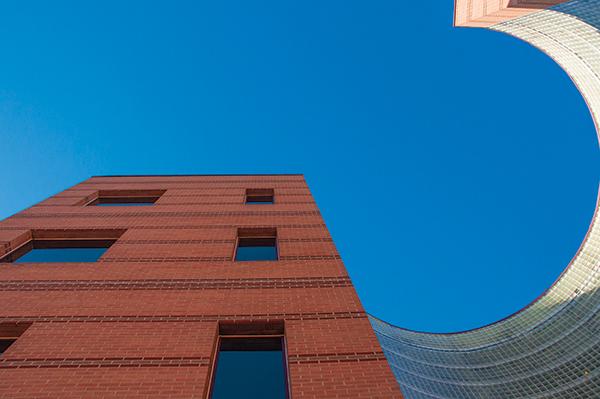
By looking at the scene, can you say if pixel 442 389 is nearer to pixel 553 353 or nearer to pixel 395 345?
pixel 395 345

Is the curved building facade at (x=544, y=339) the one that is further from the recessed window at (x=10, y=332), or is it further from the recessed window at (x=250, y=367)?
the recessed window at (x=10, y=332)

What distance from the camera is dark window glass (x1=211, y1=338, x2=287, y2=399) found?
220 inches

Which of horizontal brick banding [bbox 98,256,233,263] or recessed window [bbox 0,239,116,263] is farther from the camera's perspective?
recessed window [bbox 0,239,116,263]

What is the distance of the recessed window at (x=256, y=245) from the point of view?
955 centimetres

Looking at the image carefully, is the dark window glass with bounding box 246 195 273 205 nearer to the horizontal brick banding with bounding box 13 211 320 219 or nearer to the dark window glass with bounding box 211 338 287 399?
the horizontal brick banding with bounding box 13 211 320 219

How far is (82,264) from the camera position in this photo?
27.8 ft

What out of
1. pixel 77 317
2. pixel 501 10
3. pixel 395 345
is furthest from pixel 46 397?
pixel 395 345

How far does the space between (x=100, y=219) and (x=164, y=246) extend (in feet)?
10.7

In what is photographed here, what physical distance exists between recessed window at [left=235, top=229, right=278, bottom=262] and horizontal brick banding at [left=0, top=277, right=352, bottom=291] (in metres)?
1.60

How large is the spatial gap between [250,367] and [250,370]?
70 millimetres

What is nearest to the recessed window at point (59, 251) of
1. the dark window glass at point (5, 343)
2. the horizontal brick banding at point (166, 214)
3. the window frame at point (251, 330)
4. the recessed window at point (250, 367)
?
the horizontal brick banding at point (166, 214)

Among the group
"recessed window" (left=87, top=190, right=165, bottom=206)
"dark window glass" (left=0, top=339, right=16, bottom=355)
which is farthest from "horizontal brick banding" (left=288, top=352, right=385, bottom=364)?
"recessed window" (left=87, top=190, right=165, bottom=206)

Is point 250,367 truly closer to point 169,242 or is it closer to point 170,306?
point 170,306

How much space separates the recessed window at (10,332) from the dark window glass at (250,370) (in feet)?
12.4
